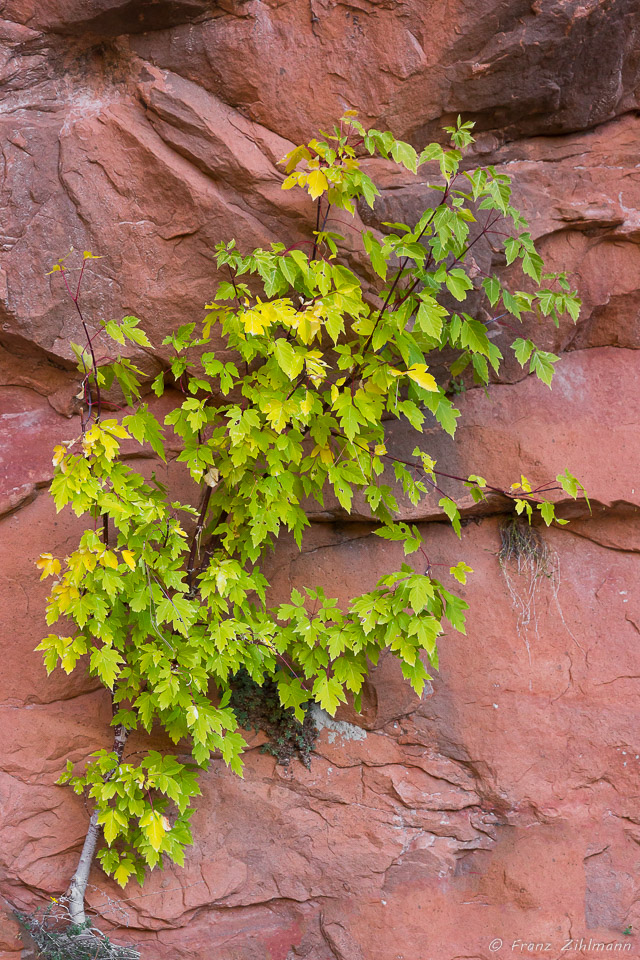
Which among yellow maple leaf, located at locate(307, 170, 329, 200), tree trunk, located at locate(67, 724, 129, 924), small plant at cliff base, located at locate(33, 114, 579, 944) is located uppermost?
yellow maple leaf, located at locate(307, 170, 329, 200)

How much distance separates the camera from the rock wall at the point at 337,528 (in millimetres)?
3314

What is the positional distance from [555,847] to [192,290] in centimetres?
325

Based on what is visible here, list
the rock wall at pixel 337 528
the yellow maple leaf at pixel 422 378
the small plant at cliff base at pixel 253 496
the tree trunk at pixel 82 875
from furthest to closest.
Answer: the rock wall at pixel 337 528 < the tree trunk at pixel 82 875 < the small plant at cliff base at pixel 253 496 < the yellow maple leaf at pixel 422 378

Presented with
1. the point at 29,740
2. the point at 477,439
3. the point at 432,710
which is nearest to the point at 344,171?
the point at 477,439

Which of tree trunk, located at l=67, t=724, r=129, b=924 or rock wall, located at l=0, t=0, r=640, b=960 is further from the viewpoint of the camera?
rock wall, located at l=0, t=0, r=640, b=960

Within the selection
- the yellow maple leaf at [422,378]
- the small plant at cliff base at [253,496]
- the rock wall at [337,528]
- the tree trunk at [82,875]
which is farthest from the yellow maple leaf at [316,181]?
the tree trunk at [82,875]

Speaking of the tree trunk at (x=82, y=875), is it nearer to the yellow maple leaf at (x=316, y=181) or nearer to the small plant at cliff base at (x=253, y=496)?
the small plant at cliff base at (x=253, y=496)

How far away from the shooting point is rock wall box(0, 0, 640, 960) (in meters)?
3.31

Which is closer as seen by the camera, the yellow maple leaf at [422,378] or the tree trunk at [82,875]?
the yellow maple leaf at [422,378]

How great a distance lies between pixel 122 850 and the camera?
3229 millimetres

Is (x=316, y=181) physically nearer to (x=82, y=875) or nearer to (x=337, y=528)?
(x=337, y=528)

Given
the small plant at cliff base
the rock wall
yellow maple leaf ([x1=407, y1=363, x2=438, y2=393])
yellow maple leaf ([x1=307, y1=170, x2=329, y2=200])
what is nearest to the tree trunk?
the small plant at cliff base

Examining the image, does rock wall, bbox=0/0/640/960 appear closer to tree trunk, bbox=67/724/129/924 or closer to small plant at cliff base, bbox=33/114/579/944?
tree trunk, bbox=67/724/129/924

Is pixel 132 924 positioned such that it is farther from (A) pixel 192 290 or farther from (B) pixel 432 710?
(A) pixel 192 290
